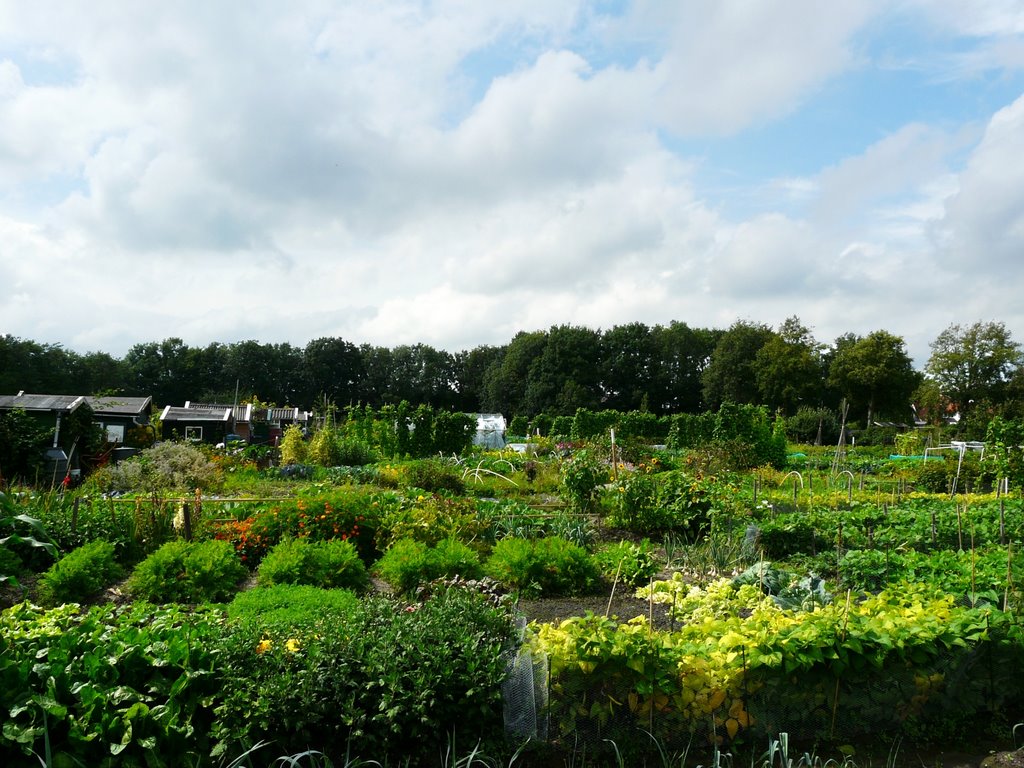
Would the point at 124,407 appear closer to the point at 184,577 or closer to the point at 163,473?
the point at 163,473

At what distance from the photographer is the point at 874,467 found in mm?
21016

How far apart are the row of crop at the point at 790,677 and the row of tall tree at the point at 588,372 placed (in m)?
25.7

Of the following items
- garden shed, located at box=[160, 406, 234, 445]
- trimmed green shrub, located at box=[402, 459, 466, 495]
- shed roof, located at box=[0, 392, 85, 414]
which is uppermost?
shed roof, located at box=[0, 392, 85, 414]

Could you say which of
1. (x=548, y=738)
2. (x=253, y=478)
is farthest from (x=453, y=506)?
(x=253, y=478)

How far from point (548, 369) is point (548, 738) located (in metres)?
49.9

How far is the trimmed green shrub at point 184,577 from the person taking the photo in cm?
651

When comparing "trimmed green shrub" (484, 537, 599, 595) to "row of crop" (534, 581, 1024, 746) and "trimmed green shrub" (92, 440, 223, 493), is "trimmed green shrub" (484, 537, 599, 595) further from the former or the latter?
"trimmed green shrub" (92, 440, 223, 493)

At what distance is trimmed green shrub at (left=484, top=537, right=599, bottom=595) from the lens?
22.7ft

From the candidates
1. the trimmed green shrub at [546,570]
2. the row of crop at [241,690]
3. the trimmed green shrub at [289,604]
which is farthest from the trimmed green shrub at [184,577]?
the trimmed green shrub at [546,570]

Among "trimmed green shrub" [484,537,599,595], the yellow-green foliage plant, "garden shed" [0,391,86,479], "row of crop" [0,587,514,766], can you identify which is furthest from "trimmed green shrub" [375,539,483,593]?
the yellow-green foliage plant

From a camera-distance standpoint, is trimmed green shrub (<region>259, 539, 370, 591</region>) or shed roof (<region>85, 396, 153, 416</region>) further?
shed roof (<region>85, 396, 153, 416</region>)

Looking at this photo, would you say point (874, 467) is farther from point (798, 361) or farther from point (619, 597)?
point (798, 361)

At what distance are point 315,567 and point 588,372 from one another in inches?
1872

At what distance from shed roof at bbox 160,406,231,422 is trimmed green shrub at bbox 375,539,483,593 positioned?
28.5 m
